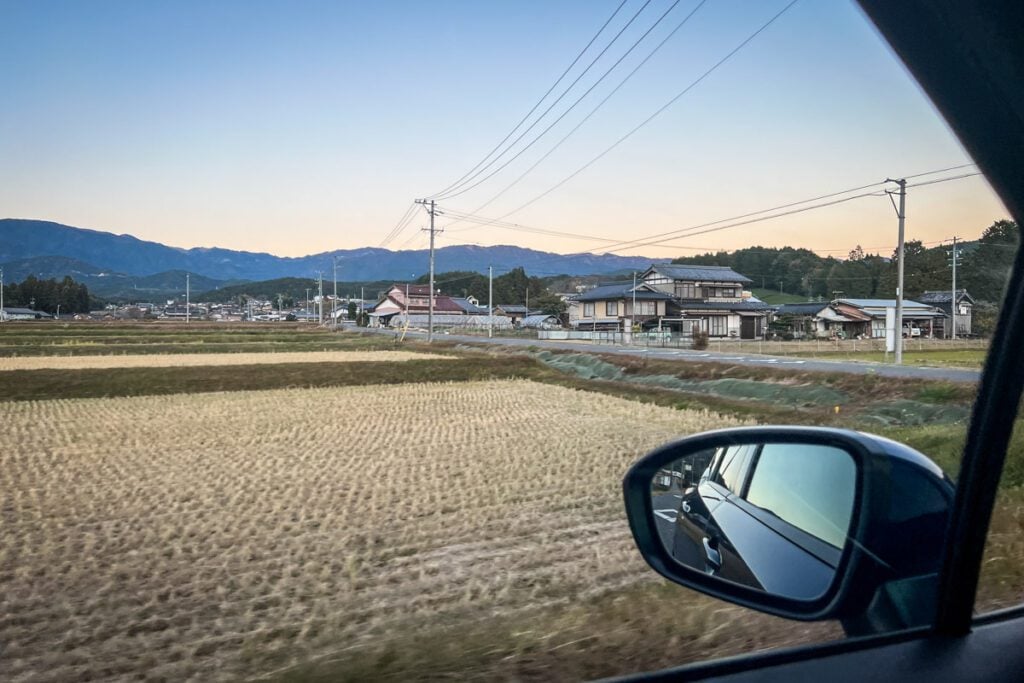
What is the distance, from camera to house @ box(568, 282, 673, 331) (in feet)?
20.6

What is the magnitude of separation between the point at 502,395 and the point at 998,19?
16.2 metres

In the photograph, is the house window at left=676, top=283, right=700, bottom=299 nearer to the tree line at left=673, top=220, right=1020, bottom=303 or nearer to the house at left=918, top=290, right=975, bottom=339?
the tree line at left=673, top=220, right=1020, bottom=303

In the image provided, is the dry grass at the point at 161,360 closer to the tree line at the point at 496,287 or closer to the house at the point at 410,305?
the tree line at the point at 496,287

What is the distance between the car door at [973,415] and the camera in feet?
4.35

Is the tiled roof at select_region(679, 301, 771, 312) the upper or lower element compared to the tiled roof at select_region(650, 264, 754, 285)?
lower

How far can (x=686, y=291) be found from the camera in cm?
545

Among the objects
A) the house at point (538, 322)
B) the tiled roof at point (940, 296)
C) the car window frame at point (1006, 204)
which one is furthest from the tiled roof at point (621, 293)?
the house at point (538, 322)

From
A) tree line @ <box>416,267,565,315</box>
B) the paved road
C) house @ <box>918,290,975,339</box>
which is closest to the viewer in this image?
house @ <box>918,290,975,339</box>

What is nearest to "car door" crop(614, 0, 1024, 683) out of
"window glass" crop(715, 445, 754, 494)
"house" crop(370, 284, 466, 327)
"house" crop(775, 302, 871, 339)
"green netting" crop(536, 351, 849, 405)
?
"window glass" crop(715, 445, 754, 494)

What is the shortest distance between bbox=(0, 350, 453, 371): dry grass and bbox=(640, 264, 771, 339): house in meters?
21.2

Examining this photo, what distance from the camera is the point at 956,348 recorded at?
2178 millimetres

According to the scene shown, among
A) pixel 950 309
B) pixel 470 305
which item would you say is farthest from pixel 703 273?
pixel 470 305

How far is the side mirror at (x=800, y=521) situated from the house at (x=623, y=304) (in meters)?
4.11

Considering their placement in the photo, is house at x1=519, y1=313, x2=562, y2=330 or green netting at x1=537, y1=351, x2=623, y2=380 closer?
green netting at x1=537, y1=351, x2=623, y2=380
